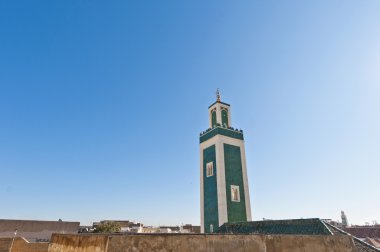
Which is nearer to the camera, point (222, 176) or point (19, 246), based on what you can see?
point (19, 246)

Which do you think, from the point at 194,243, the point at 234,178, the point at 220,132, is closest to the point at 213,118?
the point at 220,132

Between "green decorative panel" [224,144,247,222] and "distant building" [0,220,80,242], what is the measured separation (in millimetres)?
26050

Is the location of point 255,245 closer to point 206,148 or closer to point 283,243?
point 283,243

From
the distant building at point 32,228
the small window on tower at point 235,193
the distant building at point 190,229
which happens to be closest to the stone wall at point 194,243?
the small window on tower at point 235,193

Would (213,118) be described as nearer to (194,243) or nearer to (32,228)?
(194,243)

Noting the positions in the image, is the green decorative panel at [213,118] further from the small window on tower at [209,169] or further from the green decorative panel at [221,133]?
the small window on tower at [209,169]

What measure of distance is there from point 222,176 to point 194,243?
20.5 m

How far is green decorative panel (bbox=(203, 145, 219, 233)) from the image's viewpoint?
23053 mm

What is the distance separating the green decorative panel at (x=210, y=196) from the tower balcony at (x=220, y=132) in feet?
4.61

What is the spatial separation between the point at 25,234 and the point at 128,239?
44.3 m

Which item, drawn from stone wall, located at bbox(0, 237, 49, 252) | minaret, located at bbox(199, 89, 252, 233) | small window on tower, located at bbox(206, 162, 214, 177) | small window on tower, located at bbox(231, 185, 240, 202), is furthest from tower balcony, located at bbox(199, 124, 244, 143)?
stone wall, located at bbox(0, 237, 49, 252)

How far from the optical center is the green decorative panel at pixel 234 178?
23.0 m

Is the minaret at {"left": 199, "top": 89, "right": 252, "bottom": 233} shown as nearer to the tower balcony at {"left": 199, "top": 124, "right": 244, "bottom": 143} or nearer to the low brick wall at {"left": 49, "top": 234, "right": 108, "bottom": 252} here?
the tower balcony at {"left": 199, "top": 124, "right": 244, "bottom": 143}

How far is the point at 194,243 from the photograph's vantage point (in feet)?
11.3
